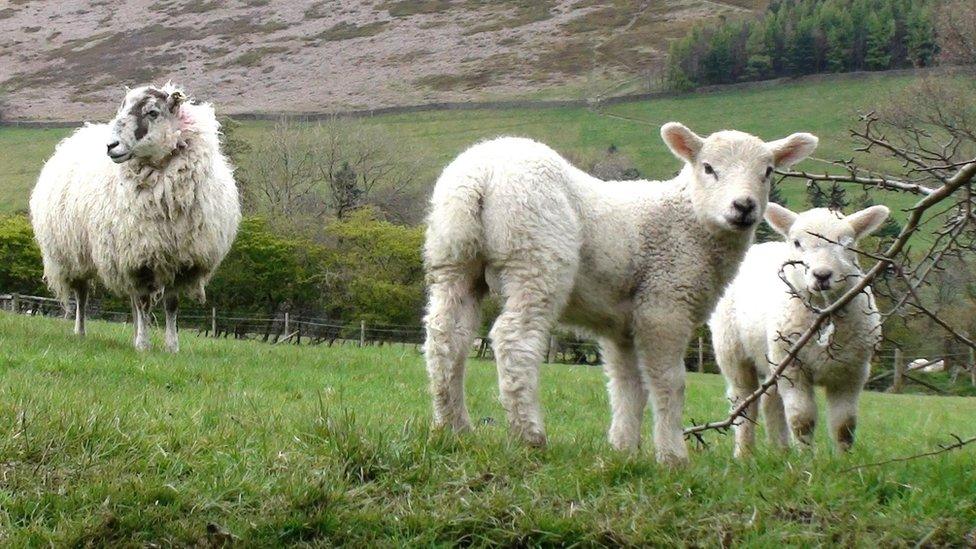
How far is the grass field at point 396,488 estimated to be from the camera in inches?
173

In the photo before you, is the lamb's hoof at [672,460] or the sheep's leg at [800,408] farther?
the sheep's leg at [800,408]

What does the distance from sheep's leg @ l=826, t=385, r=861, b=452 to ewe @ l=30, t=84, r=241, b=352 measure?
25.9 ft

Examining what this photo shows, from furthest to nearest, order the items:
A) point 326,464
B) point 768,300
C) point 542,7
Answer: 1. point 542,7
2. point 768,300
3. point 326,464

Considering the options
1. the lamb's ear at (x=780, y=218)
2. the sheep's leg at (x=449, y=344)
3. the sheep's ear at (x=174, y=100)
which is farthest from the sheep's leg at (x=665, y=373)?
the sheep's ear at (x=174, y=100)

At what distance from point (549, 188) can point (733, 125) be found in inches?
3073

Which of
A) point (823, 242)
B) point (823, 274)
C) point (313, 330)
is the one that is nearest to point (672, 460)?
point (823, 274)

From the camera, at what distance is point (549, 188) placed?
5.93m

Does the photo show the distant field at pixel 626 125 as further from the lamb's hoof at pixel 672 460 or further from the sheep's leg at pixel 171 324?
the lamb's hoof at pixel 672 460

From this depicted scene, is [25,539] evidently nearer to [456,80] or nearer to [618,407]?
[618,407]

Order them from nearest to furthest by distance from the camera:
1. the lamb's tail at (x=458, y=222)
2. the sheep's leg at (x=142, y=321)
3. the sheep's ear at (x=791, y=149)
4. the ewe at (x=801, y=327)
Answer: the lamb's tail at (x=458, y=222)
the sheep's ear at (x=791, y=149)
the ewe at (x=801, y=327)
the sheep's leg at (x=142, y=321)

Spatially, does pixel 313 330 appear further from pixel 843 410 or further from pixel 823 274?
pixel 823 274

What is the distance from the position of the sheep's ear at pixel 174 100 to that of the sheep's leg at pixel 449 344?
7.77 metres

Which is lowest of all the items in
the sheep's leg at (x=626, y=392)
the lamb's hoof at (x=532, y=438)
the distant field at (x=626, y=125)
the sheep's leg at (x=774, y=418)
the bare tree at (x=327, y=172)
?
the distant field at (x=626, y=125)

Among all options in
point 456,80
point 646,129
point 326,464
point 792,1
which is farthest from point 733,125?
point 326,464
